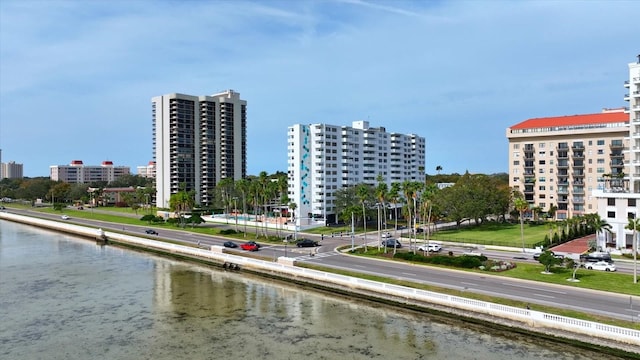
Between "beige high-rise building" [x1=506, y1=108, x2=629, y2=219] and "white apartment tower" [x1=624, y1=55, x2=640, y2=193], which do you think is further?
"beige high-rise building" [x1=506, y1=108, x2=629, y2=219]

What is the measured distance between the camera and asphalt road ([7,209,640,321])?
43281mm

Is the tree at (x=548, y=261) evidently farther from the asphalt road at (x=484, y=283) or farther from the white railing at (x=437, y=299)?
the white railing at (x=437, y=299)

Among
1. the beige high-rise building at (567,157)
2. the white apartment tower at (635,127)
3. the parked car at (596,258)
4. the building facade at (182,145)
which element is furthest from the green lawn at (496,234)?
the building facade at (182,145)

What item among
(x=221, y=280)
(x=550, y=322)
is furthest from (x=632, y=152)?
(x=221, y=280)

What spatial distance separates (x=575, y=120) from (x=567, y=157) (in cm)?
1014

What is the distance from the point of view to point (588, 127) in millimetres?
123625

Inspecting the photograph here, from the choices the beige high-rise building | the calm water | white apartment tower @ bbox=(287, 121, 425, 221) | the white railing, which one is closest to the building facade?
white apartment tower @ bbox=(287, 121, 425, 221)

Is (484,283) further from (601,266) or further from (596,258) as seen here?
(596,258)

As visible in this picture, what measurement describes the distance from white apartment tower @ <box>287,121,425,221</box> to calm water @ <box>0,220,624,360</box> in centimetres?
6574

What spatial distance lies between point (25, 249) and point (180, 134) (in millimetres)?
98625

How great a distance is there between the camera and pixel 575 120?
127688mm

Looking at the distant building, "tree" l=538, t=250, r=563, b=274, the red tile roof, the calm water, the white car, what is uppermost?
the red tile roof

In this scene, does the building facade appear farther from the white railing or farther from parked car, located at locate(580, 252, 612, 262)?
parked car, located at locate(580, 252, 612, 262)

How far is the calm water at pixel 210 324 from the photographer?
38344 millimetres
